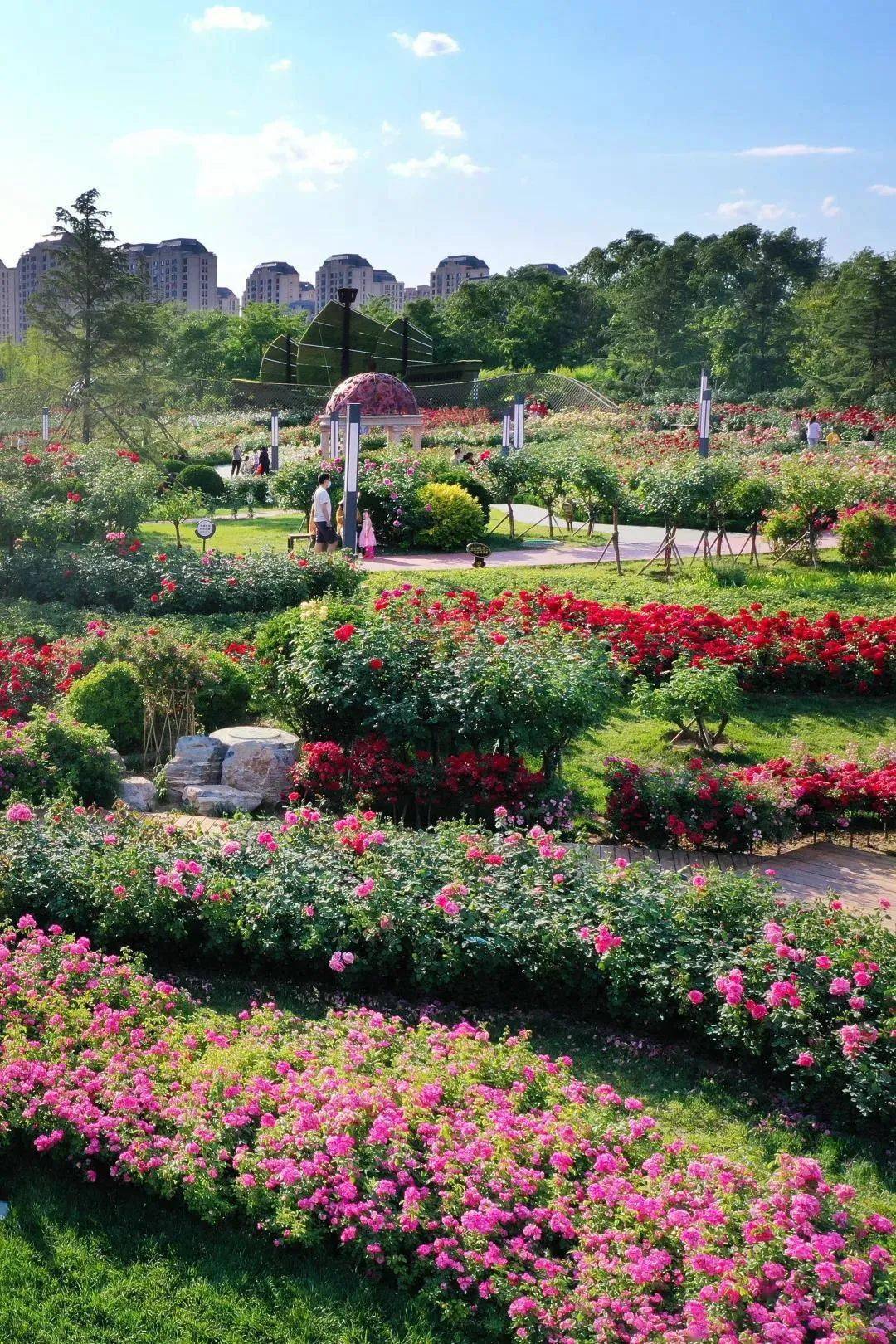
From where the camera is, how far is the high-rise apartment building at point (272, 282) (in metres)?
174

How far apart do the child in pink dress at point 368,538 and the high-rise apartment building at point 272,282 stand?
16464 centimetres

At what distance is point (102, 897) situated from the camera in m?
5.36

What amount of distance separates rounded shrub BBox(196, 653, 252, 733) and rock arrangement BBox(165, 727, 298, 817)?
0.79 m

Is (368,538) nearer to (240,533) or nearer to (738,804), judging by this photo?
(240,533)

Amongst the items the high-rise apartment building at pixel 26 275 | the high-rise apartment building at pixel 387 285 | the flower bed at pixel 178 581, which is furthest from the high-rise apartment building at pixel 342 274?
the flower bed at pixel 178 581

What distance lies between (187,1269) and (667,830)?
12.6 feet

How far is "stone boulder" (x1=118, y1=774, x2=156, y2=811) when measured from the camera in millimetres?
7324

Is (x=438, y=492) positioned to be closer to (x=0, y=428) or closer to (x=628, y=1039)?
(x=628, y=1039)

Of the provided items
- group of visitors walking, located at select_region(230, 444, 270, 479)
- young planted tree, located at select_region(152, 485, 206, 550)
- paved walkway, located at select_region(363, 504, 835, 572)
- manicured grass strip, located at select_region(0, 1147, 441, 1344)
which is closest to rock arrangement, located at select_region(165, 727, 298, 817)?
manicured grass strip, located at select_region(0, 1147, 441, 1344)

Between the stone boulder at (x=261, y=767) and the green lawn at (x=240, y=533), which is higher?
the green lawn at (x=240, y=533)

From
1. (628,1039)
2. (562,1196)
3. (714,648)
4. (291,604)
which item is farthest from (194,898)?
(291,604)

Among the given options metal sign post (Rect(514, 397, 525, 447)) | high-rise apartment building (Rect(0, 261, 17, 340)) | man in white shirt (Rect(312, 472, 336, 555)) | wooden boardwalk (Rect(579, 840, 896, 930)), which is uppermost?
high-rise apartment building (Rect(0, 261, 17, 340))

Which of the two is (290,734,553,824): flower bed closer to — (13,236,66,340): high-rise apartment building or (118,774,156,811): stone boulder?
(118,774,156,811): stone boulder

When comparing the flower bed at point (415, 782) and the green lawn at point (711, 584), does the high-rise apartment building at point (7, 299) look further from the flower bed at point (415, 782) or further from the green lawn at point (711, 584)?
the flower bed at point (415, 782)
